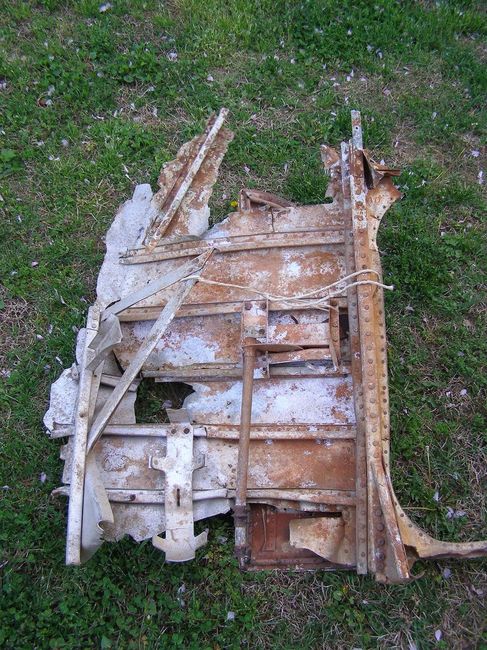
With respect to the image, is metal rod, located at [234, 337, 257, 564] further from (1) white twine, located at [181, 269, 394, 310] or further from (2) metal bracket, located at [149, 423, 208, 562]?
(1) white twine, located at [181, 269, 394, 310]

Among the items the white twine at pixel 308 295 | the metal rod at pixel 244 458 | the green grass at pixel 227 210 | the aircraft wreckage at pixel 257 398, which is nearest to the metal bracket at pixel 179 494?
the aircraft wreckage at pixel 257 398

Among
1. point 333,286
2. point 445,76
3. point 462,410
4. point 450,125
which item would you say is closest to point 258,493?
point 333,286

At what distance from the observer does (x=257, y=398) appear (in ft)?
11.6

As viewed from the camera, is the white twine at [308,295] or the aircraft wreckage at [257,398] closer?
the aircraft wreckage at [257,398]

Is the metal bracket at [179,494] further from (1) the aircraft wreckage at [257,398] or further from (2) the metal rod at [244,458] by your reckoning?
(2) the metal rod at [244,458]

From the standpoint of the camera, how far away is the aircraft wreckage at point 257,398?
3203 millimetres

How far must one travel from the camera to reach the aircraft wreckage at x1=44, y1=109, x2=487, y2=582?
3203 mm

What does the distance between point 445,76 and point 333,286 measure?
2.98m

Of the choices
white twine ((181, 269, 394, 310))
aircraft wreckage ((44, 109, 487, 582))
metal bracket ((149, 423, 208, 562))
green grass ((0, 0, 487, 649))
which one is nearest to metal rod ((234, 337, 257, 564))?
aircraft wreckage ((44, 109, 487, 582))

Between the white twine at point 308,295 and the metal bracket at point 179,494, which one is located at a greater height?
the white twine at point 308,295

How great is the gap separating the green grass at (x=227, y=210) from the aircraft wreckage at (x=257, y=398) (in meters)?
0.40

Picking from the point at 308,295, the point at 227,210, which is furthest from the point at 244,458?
the point at 227,210

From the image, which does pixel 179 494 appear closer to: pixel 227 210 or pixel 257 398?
pixel 257 398

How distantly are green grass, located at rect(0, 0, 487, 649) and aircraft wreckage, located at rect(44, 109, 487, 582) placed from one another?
0.40 metres
